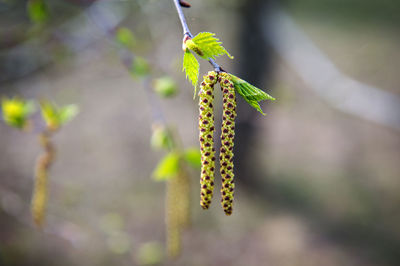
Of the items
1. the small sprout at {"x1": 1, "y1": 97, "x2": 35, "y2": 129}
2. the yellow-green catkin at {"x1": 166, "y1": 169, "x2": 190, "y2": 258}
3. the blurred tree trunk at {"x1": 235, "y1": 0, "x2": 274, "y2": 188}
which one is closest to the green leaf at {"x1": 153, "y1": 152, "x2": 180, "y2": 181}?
the yellow-green catkin at {"x1": 166, "y1": 169, "x2": 190, "y2": 258}

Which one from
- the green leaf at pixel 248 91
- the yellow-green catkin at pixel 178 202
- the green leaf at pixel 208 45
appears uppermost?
the green leaf at pixel 208 45

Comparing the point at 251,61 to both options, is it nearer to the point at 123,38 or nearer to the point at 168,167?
the point at 123,38

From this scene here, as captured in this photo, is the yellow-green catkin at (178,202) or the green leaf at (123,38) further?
the green leaf at (123,38)

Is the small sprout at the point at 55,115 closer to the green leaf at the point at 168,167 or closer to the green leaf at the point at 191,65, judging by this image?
the green leaf at the point at 168,167

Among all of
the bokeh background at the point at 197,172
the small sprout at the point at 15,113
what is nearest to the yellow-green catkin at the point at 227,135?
the small sprout at the point at 15,113

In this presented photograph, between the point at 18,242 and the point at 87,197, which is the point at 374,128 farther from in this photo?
the point at 18,242
